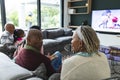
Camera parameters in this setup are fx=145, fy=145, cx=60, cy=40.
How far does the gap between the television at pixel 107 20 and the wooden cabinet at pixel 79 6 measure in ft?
1.37

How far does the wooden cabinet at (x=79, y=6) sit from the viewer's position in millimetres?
6215

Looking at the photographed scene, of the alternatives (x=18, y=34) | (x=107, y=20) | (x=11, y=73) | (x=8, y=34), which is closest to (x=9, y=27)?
(x=8, y=34)

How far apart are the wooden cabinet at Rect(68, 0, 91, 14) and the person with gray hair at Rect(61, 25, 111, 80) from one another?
5189mm

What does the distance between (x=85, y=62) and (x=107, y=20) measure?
4909 mm

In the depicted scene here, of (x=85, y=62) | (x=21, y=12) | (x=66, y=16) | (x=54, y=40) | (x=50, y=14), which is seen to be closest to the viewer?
(x=85, y=62)

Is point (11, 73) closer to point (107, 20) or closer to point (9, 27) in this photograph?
point (9, 27)

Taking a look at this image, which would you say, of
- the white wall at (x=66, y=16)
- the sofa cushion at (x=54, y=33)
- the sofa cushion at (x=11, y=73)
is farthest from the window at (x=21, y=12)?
the sofa cushion at (x=11, y=73)

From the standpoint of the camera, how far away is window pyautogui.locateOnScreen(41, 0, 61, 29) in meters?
6.16

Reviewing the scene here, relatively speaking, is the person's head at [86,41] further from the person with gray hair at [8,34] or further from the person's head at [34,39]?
the person with gray hair at [8,34]

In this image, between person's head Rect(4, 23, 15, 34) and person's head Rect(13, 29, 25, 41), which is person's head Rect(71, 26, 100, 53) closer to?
person's head Rect(13, 29, 25, 41)

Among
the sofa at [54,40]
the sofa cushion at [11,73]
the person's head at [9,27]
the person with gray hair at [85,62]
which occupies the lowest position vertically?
the sofa at [54,40]

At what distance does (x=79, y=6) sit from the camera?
21.4 ft

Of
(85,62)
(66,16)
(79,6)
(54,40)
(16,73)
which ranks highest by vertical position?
(79,6)

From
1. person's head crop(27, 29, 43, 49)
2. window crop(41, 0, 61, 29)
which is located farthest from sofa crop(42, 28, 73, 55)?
person's head crop(27, 29, 43, 49)
